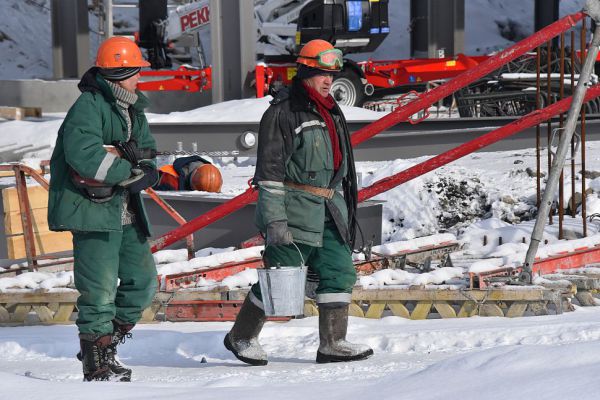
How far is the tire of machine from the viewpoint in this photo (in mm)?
18688

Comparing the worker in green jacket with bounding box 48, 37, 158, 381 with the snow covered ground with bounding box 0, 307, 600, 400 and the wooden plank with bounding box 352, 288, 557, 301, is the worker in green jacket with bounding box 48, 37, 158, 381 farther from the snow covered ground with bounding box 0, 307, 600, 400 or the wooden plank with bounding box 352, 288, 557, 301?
the wooden plank with bounding box 352, 288, 557, 301

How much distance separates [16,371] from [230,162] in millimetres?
9755

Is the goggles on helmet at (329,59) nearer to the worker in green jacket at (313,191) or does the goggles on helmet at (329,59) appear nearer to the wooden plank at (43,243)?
the worker in green jacket at (313,191)

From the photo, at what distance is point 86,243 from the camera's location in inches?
202

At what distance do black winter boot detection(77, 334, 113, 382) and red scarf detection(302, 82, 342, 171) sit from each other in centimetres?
136

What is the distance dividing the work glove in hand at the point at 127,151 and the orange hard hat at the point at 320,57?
0.89m

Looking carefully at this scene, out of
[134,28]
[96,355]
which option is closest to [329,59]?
[96,355]

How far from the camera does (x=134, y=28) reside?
36031 mm

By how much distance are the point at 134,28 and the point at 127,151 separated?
31500 millimetres

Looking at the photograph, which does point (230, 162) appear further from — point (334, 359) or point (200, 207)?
point (334, 359)

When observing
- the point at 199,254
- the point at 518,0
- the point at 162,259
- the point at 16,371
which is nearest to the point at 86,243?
the point at 16,371

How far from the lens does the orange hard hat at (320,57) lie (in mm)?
5473

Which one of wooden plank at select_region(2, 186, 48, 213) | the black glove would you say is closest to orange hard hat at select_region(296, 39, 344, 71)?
the black glove

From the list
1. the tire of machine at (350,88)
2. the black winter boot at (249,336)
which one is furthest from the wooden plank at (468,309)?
the tire of machine at (350,88)
